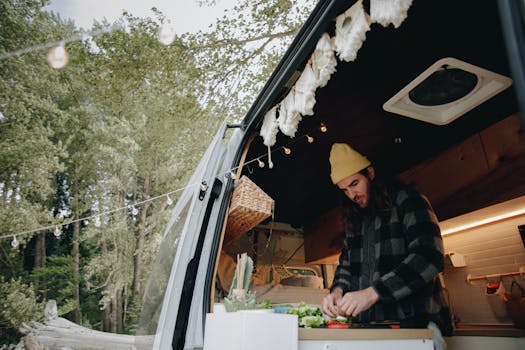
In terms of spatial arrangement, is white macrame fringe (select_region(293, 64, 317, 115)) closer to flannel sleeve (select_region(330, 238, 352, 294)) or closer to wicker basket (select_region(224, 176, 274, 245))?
wicker basket (select_region(224, 176, 274, 245))

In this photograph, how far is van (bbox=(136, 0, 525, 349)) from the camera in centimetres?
177

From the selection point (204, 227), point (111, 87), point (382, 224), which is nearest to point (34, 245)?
point (111, 87)

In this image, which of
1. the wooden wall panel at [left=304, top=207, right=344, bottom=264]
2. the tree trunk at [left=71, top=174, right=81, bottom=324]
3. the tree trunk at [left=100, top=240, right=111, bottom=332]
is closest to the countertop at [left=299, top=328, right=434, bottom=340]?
the wooden wall panel at [left=304, top=207, right=344, bottom=264]

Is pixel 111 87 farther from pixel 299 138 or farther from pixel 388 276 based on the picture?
pixel 388 276

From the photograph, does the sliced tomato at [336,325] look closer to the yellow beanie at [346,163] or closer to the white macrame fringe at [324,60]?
the yellow beanie at [346,163]

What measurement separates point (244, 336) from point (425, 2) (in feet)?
Answer: 6.87

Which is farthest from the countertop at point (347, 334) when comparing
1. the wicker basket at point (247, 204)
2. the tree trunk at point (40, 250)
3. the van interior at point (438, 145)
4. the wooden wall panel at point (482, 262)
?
the tree trunk at point (40, 250)

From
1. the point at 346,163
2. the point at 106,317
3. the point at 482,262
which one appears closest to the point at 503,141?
the point at 346,163

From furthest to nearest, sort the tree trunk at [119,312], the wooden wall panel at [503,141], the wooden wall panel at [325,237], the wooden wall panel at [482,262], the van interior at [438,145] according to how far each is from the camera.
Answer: the tree trunk at [119,312]
the wooden wall panel at [325,237]
the wooden wall panel at [482,262]
the wooden wall panel at [503,141]
the van interior at [438,145]

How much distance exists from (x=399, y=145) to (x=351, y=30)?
7.39 ft

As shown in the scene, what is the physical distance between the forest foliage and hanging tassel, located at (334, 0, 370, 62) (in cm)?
269

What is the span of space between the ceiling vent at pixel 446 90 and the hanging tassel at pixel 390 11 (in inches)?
37.0

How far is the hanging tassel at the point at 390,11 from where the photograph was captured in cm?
116

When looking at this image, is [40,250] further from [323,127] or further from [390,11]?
[390,11]
